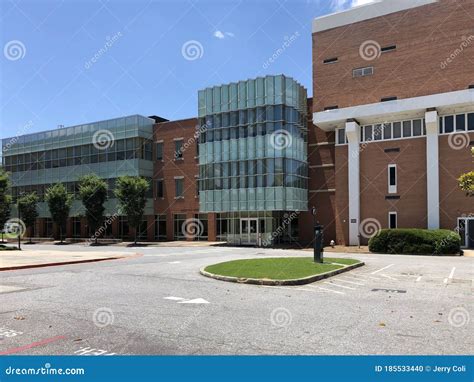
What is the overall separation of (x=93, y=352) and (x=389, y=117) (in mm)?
32275

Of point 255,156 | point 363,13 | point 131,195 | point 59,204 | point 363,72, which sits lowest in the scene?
point 59,204

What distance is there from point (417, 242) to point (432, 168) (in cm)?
737

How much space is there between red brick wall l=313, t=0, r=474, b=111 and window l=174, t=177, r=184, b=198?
16.6 meters

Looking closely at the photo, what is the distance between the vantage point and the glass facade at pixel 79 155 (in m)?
47.3

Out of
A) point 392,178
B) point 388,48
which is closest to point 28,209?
point 392,178

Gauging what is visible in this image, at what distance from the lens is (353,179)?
35.5 metres

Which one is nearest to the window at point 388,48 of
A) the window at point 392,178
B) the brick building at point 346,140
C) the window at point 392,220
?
the brick building at point 346,140

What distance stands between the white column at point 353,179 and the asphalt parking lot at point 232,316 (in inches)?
807

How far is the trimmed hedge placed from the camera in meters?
26.4

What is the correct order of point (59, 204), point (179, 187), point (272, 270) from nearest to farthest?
point (272, 270), point (179, 187), point (59, 204)

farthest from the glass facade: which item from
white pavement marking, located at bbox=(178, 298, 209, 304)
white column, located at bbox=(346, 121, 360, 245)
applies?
white pavement marking, located at bbox=(178, 298, 209, 304)

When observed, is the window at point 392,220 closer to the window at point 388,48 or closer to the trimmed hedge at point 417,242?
the trimmed hedge at point 417,242

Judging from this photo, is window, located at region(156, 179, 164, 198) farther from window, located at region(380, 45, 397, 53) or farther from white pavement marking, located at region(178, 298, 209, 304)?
white pavement marking, located at region(178, 298, 209, 304)

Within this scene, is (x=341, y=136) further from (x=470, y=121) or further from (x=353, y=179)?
(x=470, y=121)
